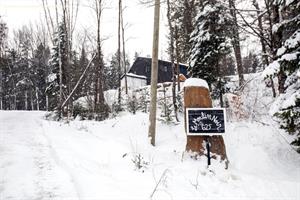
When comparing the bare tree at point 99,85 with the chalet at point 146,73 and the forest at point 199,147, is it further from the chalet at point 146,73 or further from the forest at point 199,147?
the chalet at point 146,73

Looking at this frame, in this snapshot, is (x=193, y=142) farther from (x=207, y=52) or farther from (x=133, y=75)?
(x=133, y=75)

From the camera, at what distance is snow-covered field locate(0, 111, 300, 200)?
435 cm

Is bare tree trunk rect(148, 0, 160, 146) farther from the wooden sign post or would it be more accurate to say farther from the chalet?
the chalet

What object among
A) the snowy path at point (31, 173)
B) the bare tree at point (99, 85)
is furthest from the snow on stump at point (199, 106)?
the bare tree at point (99, 85)

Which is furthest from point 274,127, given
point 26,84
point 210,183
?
point 26,84

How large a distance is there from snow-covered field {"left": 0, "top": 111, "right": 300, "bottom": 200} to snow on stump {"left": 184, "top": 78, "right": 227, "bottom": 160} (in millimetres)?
282

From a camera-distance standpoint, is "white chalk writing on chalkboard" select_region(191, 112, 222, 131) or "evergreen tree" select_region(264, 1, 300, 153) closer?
"evergreen tree" select_region(264, 1, 300, 153)

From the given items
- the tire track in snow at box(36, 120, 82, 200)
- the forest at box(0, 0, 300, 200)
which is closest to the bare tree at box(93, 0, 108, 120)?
the forest at box(0, 0, 300, 200)

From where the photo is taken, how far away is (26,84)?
3853cm

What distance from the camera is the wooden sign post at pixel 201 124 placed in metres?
5.94

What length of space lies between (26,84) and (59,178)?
1475 inches

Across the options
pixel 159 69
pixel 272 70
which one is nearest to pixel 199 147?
pixel 272 70

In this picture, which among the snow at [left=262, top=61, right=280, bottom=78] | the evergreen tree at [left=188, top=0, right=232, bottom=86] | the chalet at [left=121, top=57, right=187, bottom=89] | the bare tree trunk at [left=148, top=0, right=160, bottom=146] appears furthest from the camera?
the chalet at [left=121, top=57, right=187, bottom=89]

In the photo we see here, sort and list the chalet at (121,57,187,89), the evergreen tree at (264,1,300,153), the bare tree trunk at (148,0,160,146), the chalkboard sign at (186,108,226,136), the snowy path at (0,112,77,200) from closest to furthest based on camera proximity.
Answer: the snowy path at (0,112,77,200) < the evergreen tree at (264,1,300,153) < the chalkboard sign at (186,108,226,136) < the bare tree trunk at (148,0,160,146) < the chalet at (121,57,187,89)
